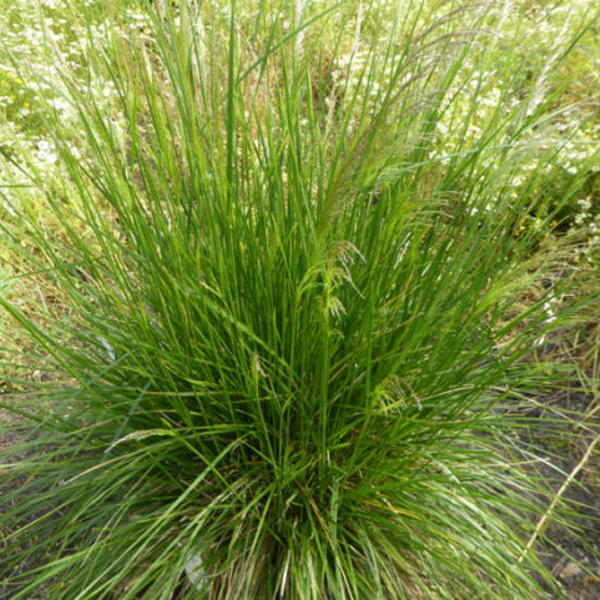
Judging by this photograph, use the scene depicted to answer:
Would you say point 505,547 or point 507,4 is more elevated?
point 507,4

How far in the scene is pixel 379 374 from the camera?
1422 millimetres

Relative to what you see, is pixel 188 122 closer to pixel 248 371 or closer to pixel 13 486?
pixel 248 371

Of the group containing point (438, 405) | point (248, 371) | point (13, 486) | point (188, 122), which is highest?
point (188, 122)

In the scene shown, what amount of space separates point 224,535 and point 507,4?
1511mm

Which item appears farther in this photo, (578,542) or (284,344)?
(578,542)

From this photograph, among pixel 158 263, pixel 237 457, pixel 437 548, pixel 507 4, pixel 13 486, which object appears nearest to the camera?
pixel 507 4

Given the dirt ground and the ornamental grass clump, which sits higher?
the ornamental grass clump

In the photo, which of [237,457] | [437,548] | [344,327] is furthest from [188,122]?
[437,548]

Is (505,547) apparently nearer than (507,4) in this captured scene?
No

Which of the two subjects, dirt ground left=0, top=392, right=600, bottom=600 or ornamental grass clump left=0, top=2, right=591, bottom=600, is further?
dirt ground left=0, top=392, right=600, bottom=600

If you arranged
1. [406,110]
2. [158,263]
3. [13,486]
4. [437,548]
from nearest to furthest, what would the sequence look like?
1. [406,110]
2. [158,263]
3. [437,548]
4. [13,486]

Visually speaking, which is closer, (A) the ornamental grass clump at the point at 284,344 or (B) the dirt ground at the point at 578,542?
(A) the ornamental grass clump at the point at 284,344

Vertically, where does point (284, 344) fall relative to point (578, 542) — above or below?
above

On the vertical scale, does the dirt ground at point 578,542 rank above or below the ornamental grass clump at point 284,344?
below
